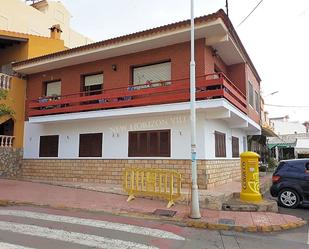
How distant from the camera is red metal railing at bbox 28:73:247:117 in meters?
12.0

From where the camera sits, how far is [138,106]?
13.3 m

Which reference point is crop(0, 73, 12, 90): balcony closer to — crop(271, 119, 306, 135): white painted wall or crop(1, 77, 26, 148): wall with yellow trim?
crop(1, 77, 26, 148): wall with yellow trim

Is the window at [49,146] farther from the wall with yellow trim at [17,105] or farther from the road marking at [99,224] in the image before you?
the road marking at [99,224]

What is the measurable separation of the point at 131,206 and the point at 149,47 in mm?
7336

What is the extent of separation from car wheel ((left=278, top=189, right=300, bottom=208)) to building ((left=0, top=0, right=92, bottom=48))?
25.3 m

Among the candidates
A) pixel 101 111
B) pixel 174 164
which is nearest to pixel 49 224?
pixel 174 164

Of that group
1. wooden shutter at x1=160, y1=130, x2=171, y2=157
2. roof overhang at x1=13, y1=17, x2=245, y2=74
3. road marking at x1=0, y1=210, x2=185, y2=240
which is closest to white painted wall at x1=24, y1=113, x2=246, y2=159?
wooden shutter at x1=160, y1=130, x2=171, y2=157

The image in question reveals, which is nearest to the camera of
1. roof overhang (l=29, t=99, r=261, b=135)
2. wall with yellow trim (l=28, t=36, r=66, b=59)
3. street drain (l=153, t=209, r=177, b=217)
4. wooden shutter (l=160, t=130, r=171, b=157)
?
street drain (l=153, t=209, r=177, b=217)

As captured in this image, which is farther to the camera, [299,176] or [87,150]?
[87,150]

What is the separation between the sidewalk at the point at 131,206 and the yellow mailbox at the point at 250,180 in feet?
3.96

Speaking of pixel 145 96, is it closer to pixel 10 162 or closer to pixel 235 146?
pixel 235 146

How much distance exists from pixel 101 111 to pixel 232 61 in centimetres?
763

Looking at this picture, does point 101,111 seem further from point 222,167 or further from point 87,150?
point 222,167

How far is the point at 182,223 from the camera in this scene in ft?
27.5
